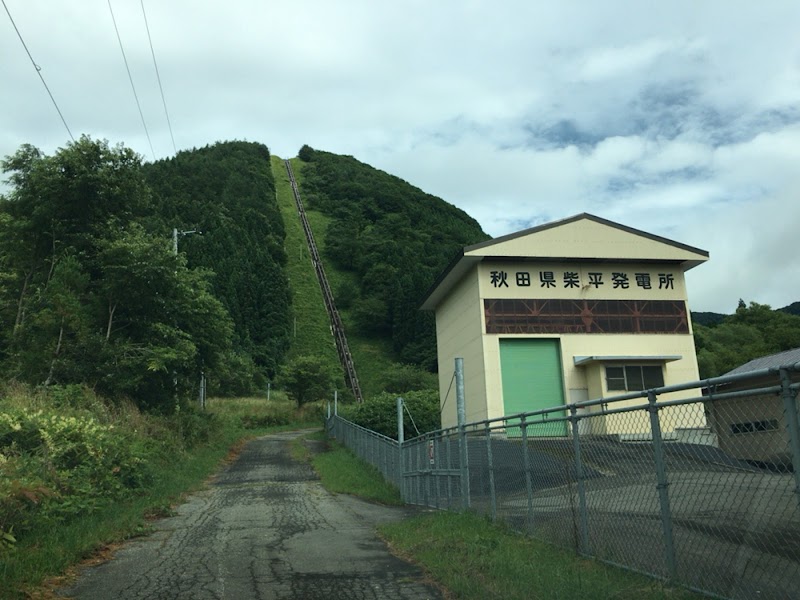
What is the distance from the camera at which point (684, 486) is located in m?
5.26

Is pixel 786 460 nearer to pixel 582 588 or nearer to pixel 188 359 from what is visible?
pixel 582 588

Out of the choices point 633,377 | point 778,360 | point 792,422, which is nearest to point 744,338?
point 633,377

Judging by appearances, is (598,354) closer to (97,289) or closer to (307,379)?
(97,289)

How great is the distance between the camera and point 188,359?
2397 centimetres

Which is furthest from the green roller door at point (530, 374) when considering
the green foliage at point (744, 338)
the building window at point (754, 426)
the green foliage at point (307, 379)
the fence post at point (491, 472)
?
the green foliage at point (307, 379)

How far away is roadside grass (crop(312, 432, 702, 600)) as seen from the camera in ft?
17.7

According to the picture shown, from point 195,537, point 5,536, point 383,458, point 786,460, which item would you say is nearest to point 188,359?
point 383,458

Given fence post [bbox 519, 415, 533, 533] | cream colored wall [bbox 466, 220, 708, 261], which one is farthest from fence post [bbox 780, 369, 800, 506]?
cream colored wall [bbox 466, 220, 708, 261]

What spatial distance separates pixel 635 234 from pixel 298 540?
2458 cm

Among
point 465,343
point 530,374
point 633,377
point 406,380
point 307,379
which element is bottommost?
point 633,377

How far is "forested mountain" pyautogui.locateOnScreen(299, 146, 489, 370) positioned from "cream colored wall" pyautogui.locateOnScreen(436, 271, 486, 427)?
1386cm

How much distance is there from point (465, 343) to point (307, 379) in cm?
2519

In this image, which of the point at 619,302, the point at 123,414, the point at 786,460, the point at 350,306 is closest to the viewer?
the point at 786,460

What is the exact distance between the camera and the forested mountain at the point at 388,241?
86312 mm
